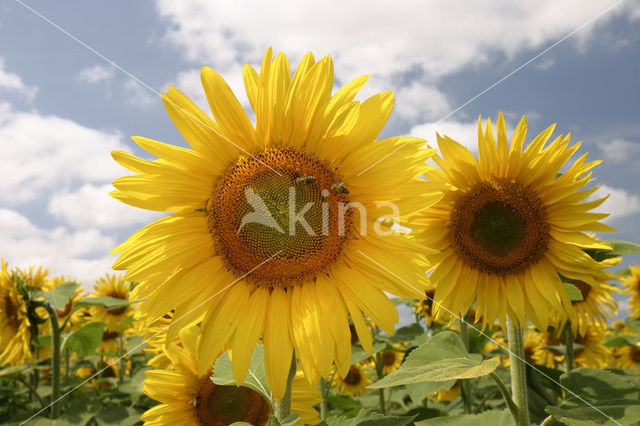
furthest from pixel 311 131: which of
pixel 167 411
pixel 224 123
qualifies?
pixel 167 411

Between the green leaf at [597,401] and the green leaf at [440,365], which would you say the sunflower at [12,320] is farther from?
the green leaf at [597,401]

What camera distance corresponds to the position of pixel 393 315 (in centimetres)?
211

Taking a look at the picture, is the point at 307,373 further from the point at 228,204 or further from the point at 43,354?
the point at 43,354

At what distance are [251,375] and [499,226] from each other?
207cm

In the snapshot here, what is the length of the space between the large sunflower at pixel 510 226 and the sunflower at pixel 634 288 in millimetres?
5710

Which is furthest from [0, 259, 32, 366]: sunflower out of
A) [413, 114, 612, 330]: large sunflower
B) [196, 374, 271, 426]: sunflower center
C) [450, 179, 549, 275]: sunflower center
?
[450, 179, 549, 275]: sunflower center

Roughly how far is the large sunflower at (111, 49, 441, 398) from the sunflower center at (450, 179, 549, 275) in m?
1.38

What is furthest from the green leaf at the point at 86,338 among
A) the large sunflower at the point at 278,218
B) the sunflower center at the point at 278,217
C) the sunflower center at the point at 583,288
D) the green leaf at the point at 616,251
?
the sunflower center at the point at 583,288

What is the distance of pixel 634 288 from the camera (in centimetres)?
807

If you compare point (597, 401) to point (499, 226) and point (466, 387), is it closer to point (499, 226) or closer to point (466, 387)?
point (499, 226)

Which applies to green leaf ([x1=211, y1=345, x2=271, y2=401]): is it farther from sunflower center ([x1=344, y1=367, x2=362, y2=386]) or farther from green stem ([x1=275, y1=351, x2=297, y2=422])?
sunflower center ([x1=344, y1=367, x2=362, y2=386])

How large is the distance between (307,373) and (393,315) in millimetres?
435

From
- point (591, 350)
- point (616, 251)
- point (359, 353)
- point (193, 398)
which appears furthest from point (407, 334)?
point (591, 350)

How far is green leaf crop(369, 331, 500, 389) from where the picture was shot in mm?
2186
